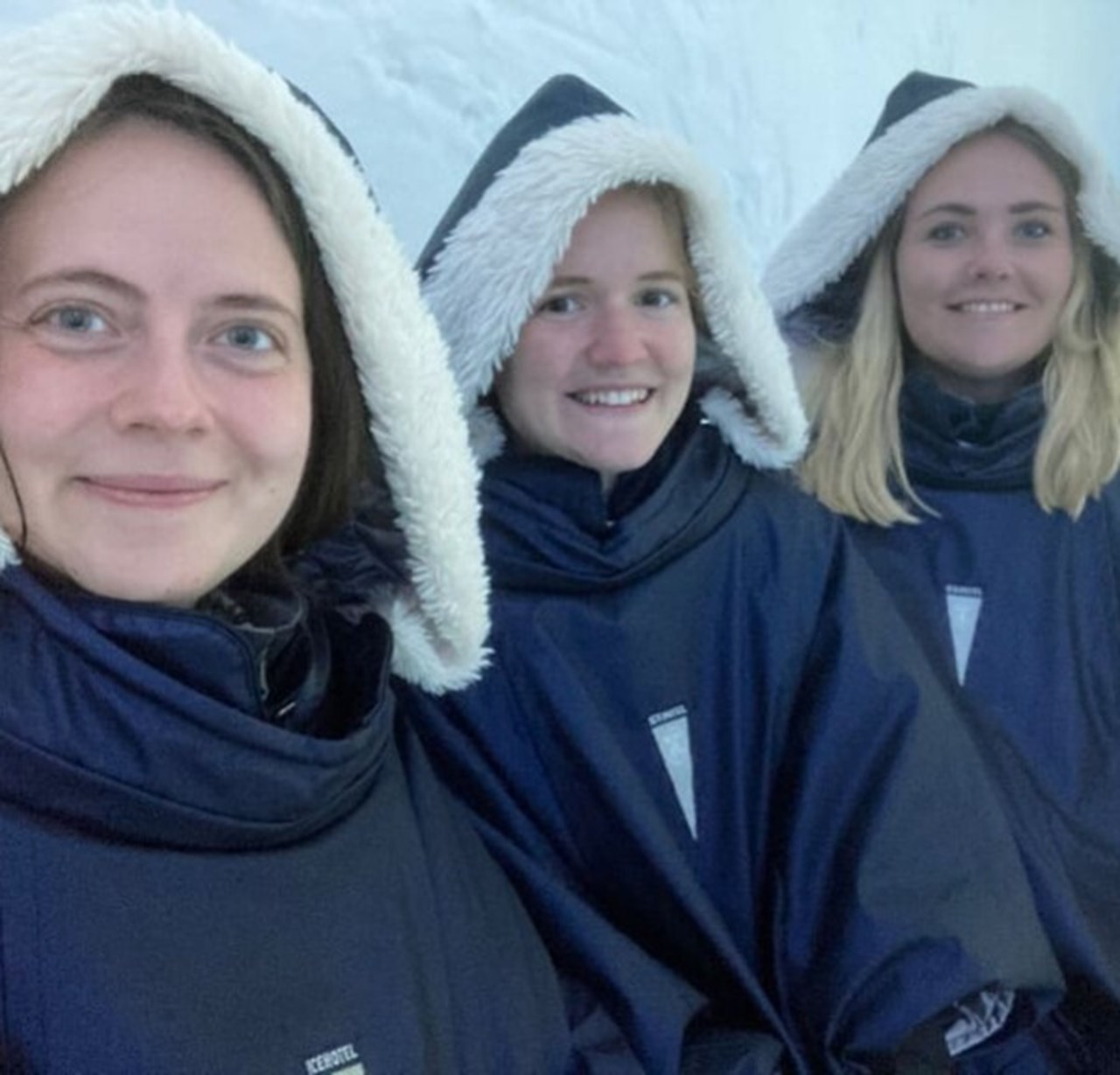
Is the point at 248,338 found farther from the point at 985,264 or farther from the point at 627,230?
the point at 985,264

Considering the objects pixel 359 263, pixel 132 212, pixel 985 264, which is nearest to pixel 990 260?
pixel 985 264

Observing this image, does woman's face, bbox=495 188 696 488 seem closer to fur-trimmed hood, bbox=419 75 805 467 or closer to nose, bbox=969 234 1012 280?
fur-trimmed hood, bbox=419 75 805 467

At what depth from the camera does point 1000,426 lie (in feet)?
4.13

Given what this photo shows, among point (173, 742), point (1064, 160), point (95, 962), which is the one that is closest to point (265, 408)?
point (173, 742)

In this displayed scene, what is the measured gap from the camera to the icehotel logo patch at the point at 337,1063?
2.14ft

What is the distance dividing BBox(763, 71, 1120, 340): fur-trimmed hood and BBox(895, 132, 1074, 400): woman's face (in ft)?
0.09

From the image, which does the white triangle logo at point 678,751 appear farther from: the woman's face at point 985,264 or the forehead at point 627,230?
the woman's face at point 985,264

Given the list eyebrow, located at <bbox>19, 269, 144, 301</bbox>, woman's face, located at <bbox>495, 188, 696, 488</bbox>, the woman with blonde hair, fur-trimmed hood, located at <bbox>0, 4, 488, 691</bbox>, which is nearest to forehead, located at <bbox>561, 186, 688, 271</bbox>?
woman's face, located at <bbox>495, 188, 696, 488</bbox>

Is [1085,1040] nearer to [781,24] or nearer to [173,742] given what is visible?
[173,742]

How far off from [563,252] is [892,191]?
518 mm

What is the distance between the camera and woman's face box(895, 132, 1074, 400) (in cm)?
132

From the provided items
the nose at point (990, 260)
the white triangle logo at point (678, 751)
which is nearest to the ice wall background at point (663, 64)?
the nose at point (990, 260)

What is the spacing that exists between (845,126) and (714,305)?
1.29 m

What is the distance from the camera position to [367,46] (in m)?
1.26
